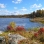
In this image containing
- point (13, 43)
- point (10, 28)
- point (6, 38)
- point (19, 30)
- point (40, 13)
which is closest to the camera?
point (13, 43)

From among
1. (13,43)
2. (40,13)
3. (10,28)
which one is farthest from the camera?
(40,13)

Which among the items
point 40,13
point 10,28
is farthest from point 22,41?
point 40,13

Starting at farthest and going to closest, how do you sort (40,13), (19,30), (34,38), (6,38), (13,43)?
(40,13), (19,30), (34,38), (6,38), (13,43)

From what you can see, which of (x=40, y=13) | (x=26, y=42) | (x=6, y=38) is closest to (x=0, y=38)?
(x=6, y=38)

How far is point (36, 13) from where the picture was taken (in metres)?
98.9

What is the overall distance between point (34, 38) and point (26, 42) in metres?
1.32

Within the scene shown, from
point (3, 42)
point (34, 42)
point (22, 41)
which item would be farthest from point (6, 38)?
point (34, 42)

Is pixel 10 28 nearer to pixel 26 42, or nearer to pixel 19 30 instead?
pixel 19 30

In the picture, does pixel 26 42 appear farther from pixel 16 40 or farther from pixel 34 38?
pixel 34 38

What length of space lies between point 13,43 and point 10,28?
499 cm

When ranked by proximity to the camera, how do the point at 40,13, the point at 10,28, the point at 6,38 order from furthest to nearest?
1. the point at 40,13
2. the point at 10,28
3. the point at 6,38

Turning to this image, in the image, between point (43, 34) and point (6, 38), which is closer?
point (6, 38)

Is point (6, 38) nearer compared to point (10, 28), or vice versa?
point (6, 38)

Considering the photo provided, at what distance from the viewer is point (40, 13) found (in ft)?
315
